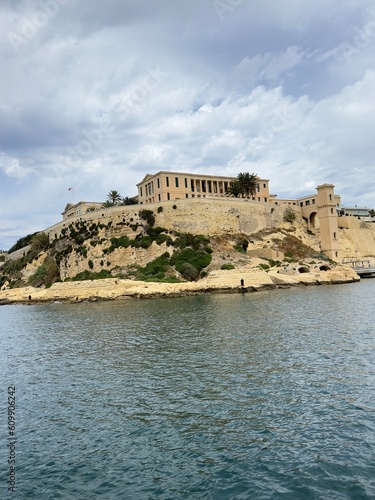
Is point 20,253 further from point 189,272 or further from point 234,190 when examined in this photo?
point 189,272

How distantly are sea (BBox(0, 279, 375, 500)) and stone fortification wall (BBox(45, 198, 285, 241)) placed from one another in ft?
130

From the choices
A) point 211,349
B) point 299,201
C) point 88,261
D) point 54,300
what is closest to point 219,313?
point 211,349

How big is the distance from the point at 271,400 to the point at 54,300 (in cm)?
4054

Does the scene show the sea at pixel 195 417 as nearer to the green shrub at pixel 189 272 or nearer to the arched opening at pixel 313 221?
the green shrub at pixel 189 272

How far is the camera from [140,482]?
6.73 meters

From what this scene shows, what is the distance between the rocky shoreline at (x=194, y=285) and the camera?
41719 mm

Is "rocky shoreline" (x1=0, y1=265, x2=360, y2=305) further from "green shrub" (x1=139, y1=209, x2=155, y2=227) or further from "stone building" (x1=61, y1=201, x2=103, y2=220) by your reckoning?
"stone building" (x1=61, y1=201, x2=103, y2=220)

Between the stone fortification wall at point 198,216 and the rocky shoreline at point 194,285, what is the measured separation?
13.0m

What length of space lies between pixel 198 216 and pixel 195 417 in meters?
49.3

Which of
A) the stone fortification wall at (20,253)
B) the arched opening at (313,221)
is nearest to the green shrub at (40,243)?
the stone fortification wall at (20,253)

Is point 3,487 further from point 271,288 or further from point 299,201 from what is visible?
point 299,201

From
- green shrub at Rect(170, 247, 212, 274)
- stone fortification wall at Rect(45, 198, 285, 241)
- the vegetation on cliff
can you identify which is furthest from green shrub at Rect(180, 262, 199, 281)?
stone fortification wall at Rect(45, 198, 285, 241)

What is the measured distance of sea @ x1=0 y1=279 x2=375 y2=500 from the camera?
21.7 ft

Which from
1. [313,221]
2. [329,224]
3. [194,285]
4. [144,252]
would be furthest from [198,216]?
[313,221]
